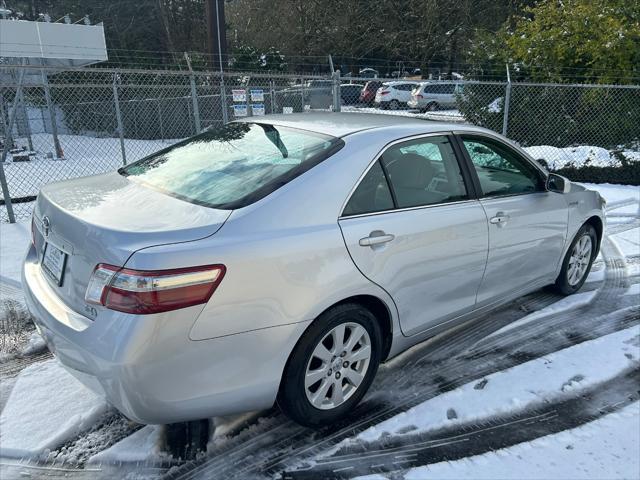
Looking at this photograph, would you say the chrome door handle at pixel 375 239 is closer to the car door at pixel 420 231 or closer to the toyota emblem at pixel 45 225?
the car door at pixel 420 231

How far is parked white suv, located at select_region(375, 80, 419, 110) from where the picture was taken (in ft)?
83.6

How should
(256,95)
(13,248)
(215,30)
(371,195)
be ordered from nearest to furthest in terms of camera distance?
(371,195) < (13,248) < (256,95) < (215,30)

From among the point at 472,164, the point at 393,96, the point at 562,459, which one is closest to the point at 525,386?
the point at 562,459

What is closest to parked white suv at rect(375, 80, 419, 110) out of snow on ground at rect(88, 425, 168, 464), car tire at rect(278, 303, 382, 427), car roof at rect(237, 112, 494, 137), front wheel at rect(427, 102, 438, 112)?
front wheel at rect(427, 102, 438, 112)

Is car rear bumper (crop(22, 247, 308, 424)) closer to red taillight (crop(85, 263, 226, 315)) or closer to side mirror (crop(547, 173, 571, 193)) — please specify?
red taillight (crop(85, 263, 226, 315))

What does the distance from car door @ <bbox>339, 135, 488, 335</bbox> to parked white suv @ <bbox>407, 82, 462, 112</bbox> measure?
22.0 metres

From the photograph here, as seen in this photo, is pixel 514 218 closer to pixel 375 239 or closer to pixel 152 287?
pixel 375 239

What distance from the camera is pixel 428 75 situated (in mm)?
34375

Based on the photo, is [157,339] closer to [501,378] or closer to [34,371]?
[34,371]

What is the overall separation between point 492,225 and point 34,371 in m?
3.04

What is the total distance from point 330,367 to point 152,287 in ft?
3.43

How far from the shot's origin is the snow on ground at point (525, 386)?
9.22ft

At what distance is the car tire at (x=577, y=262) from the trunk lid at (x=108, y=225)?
3198 mm

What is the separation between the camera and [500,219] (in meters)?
3.38
